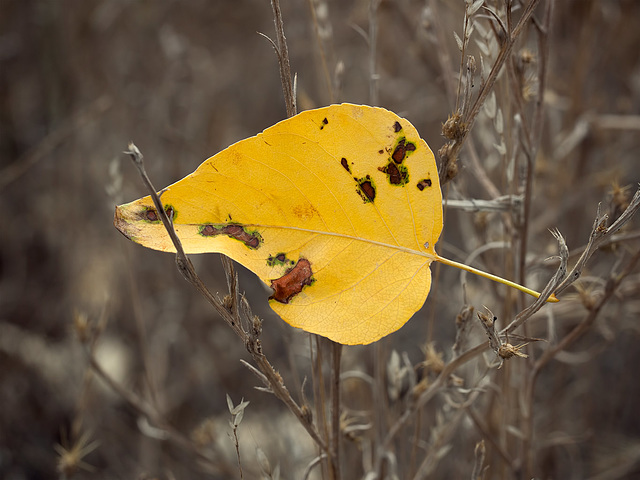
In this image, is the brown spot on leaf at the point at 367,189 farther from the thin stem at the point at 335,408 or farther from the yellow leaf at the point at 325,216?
the thin stem at the point at 335,408

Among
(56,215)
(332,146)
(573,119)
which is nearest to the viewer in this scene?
(332,146)

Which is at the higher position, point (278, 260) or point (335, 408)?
point (278, 260)

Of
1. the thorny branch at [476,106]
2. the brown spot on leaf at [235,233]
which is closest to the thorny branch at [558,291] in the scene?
the thorny branch at [476,106]

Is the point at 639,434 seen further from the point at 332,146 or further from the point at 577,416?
the point at 332,146

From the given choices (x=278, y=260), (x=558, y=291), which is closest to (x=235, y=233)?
(x=278, y=260)

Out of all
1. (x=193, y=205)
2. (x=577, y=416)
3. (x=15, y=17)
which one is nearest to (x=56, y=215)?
(x=15, y=17)

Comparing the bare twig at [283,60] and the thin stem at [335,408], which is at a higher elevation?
the bare twig at [283,60]

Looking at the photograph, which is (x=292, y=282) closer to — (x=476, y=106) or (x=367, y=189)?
(x=367, y=189)
